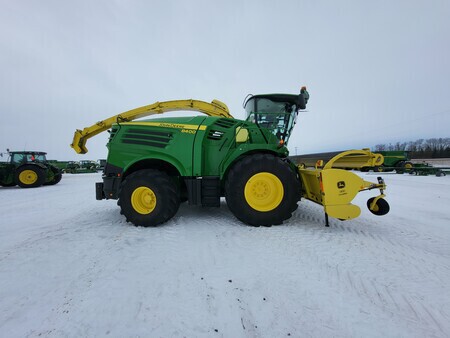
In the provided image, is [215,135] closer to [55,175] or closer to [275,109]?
[275,109]

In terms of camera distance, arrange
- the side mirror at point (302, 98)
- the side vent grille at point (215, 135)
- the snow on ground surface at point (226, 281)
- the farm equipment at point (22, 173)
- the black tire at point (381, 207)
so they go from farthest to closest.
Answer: the farm equipment at point (22, 173) → the side mirror at point (302, 98) → the side vent grille at point (215, 135) → the black tire at point (381, 207) → the snow on ground surface at point (226, 281)

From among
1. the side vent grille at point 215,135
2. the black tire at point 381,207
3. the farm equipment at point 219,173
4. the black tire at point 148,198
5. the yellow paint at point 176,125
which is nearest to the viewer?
the black tire at point 381,207

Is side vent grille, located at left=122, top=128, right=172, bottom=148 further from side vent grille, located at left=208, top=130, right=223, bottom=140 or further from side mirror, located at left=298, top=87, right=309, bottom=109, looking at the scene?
side mirror, located at left=298, top=87, right=309, bottom=109

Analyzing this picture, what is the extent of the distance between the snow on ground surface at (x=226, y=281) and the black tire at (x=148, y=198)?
0.22m

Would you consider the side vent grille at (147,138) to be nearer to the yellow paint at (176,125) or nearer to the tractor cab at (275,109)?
the yellow paint at (176,125)

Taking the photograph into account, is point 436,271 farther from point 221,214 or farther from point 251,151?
point 221,214

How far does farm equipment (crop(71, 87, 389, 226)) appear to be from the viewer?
2.93m

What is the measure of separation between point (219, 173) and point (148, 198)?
1196mm

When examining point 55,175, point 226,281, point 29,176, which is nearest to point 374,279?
point 226,281

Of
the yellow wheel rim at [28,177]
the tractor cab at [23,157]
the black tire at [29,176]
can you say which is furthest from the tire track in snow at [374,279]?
the tractor cab at [23,157]

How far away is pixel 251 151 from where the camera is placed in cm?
326

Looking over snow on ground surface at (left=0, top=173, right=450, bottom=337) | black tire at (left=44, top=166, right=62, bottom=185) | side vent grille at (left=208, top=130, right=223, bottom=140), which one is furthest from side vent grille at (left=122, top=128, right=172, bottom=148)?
black tire at (left=44, top=166, right=62, bottom=185)

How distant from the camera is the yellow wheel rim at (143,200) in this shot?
10.1ft

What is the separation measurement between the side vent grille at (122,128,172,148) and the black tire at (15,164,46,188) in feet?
29.6
